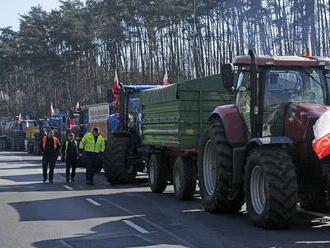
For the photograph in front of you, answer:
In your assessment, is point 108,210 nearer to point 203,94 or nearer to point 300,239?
point 203,94

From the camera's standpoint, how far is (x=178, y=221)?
11.3m

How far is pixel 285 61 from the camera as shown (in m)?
11.2

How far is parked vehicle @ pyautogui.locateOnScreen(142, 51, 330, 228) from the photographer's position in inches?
390

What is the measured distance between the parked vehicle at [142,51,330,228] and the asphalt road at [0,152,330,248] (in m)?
0.45

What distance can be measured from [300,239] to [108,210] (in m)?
4.89

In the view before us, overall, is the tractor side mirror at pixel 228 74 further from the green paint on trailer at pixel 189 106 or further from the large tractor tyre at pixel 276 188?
the green paint on trailer at pixel 189 106

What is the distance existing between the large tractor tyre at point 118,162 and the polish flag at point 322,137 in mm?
9554

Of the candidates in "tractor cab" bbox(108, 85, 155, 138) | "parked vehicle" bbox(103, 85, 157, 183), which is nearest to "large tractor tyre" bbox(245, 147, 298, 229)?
"parked vehicle" bbox(103, 85, 157, 183)

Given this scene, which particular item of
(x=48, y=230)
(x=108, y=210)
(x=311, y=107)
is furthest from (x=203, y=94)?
(x=48, y=230)

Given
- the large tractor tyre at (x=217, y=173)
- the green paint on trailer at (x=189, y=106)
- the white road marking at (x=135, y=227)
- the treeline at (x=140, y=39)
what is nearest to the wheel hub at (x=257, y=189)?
the large tractor tyre at (x=217, y=173)

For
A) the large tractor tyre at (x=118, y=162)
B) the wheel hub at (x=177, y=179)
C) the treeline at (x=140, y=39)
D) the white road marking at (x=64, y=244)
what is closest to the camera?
the white road marking at (x=64, y=244)

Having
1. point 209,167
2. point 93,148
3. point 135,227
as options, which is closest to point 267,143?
point 135,227

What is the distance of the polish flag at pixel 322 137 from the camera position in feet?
31.1

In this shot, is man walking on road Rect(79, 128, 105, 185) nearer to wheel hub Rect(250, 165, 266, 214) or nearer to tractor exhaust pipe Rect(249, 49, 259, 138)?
tractor exhaust pipe Rect(249, 49, 259, 138)
